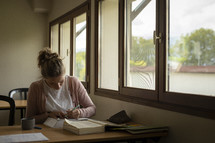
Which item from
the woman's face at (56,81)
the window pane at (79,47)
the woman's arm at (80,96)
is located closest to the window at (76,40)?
the window pane at (79,47)

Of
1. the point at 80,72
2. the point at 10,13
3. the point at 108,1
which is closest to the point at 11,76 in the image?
the point at 10,13

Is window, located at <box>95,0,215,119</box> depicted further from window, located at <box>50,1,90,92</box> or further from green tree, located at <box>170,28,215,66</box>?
window, located at <box>50,1,90,92</box>

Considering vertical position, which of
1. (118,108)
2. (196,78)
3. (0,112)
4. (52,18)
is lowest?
(0,112)

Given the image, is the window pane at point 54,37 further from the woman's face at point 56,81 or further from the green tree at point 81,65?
the woman's face at point 56,81

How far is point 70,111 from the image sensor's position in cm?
215

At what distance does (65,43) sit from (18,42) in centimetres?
109

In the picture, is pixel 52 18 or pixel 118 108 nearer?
pixel 118 108

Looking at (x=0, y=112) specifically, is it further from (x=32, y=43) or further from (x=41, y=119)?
(x=41, y=119)

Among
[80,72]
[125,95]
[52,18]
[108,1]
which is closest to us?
[125,95]

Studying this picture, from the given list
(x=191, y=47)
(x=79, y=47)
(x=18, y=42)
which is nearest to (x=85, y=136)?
(x=191, y=47)

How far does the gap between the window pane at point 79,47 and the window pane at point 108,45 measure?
46 cm

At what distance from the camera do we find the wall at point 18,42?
15.5 feet

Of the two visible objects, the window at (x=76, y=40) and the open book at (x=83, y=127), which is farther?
the window at (x=76, y=40)

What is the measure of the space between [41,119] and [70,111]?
0.25 m
